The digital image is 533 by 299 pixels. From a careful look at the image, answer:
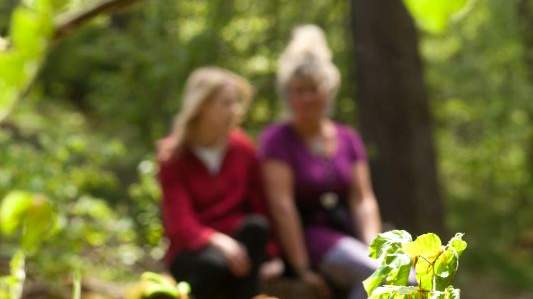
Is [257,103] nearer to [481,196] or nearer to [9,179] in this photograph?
[9,179]

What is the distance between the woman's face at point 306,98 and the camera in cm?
405

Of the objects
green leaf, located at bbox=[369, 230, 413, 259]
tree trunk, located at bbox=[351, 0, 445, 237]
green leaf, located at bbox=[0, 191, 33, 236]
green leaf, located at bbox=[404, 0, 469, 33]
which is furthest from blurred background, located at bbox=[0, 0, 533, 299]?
green leaf, located at bbox=[404, 0, 469, 33]

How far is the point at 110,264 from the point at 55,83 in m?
7.21

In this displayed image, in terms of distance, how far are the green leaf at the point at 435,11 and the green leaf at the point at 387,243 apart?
0.51 metres

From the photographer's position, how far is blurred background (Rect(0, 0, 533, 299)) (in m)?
4.79

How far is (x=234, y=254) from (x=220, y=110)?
2.10 feet

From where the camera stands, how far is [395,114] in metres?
7.26

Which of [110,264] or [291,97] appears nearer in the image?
[291,97]

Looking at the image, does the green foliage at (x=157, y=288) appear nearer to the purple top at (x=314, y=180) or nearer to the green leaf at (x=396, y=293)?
the green leaf at (x=396, y=293)

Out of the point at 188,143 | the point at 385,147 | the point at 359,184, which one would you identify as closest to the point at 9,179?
the point at 188,143

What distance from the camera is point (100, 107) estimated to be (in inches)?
285

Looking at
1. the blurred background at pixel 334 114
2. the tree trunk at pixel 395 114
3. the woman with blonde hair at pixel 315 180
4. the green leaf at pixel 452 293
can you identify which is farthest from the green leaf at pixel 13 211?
the tree trunk at pixel 395 114

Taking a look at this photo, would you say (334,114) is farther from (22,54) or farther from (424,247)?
(22,54)

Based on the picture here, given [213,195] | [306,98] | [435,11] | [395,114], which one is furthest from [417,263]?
[395,114]
